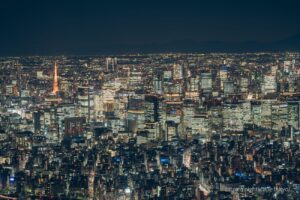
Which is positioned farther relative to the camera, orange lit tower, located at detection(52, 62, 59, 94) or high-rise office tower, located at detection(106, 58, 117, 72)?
high-rise office tower, located at detection(106, 58, 117, 72)

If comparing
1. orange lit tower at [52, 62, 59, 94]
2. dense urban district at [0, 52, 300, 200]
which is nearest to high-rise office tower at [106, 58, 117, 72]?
dense urban district at [0, 52, 300, 200]

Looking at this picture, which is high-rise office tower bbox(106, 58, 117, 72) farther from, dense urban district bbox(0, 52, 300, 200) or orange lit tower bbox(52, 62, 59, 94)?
orange lit tower bbox(52, 62, 59, 94)

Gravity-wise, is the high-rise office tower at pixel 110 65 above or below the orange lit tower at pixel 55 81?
above

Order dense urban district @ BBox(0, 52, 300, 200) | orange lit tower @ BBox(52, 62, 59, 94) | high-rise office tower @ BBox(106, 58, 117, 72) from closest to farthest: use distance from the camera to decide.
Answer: dense urban district @ BBox(0, 52, 300, 200), orange lit tower @ BBox(52, 62, 59, 94), high-rise office tower @ BBox(106, 58, 117, 72)

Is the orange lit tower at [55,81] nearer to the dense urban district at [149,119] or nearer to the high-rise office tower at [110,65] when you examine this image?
the dense urban district at [149,119]

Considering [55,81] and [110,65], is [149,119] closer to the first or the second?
[110,65]

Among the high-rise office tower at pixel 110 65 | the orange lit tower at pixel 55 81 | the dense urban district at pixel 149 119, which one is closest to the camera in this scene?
the dense urban district at pixel 149 119

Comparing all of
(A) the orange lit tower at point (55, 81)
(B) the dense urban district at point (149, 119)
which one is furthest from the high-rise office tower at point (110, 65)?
(A) the orange lit tower at point (55, 81)

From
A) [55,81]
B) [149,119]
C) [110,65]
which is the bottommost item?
[149,119]

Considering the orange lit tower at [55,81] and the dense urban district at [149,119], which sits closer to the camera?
the dense urban district at [149,119]

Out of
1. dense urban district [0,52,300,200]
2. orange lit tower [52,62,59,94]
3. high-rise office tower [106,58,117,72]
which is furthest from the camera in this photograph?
high-rise office tower [106,58,117,72]

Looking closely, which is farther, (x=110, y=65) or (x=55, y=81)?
(x=110, y=65)

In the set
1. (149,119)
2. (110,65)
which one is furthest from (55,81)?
(149,119)

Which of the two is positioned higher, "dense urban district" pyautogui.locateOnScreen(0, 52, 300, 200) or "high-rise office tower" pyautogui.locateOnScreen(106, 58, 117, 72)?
"high-rise office tower" pyautogui.locateOnScreen(106, 58, 117, 72)
